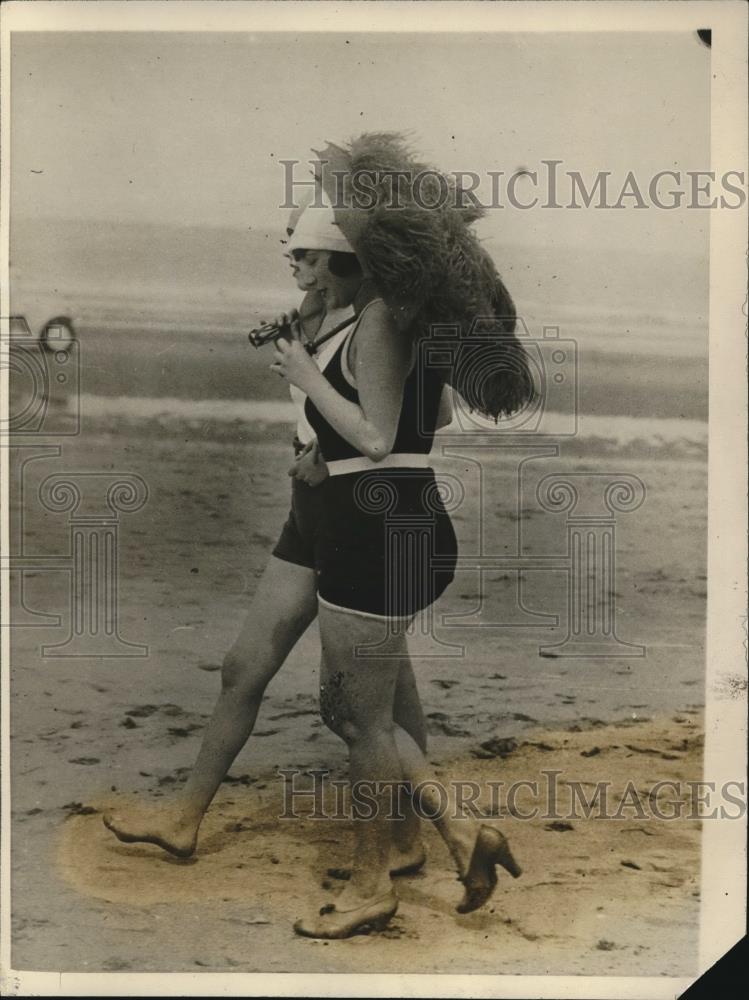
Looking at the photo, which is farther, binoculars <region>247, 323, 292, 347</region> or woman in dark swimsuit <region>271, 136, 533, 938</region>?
binoculars <region>247, 323, 292, 347</region>

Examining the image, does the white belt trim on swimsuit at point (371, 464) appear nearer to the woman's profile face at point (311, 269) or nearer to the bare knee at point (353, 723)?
the woman's profile face at point (311, 269)

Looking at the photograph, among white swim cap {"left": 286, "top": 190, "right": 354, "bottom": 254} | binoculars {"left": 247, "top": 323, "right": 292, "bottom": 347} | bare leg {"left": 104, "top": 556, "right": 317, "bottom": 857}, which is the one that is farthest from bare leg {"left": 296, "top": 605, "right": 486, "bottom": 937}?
white swim cap {"left": 286, "top": 190, "right": 354, "bottom": 254}

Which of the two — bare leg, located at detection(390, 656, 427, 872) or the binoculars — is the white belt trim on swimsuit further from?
bare leg, located at detection(390, 656, 427, 872)

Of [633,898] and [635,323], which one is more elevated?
[635,323]

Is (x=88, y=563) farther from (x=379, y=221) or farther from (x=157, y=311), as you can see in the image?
(x=379, y=221)

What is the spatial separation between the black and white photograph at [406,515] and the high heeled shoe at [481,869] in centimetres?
1

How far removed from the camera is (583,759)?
356cm

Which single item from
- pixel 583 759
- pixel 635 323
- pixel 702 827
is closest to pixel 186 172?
pixel 635 323

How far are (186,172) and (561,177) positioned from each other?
114 cm

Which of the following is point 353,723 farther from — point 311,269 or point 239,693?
point 311,269

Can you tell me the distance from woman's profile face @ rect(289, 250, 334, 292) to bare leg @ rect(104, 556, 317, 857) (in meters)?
0.84

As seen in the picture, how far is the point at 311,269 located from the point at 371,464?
0.61 meters

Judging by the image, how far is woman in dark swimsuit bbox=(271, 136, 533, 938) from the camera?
11.1ft

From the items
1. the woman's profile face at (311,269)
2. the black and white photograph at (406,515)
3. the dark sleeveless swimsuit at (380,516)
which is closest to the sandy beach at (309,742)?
the black and white photograph at (406,515)
